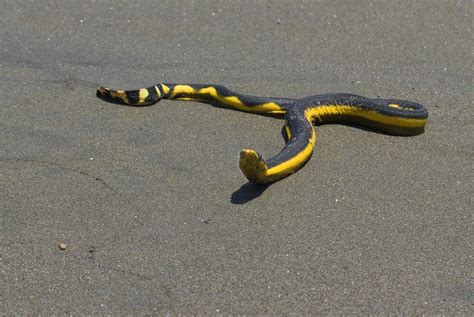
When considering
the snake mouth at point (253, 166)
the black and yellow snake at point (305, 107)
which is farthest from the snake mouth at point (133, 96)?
the snake mouth at point (253, 166)

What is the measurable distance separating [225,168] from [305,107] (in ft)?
3.20

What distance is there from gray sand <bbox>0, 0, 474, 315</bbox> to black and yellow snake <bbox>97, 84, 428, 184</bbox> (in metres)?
0.09

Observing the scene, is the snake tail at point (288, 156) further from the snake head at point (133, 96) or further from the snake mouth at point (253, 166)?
the snake head at point (133, 96)

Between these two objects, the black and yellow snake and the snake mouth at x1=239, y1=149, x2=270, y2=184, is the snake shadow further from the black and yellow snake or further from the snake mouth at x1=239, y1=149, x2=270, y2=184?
the black and yellow snake

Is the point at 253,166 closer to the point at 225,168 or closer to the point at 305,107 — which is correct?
the point at 225,168

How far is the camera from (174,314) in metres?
4.58

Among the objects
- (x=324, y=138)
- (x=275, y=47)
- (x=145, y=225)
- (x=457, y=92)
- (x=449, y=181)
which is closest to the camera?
(x=145, y=225)

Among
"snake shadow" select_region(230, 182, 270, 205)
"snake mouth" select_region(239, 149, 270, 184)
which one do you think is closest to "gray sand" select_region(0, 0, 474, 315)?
"snake shadow" select_region(230, 182, 270, 205)

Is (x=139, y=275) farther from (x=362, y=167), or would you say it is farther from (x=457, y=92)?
(x=457, y=92)

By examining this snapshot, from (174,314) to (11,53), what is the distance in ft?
12.5

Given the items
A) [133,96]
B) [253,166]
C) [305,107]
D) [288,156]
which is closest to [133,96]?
[133,96]

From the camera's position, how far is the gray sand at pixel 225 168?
4820mm

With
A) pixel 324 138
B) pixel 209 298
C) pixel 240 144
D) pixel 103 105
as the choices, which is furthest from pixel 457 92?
pixel 209 298

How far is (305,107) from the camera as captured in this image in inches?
259
